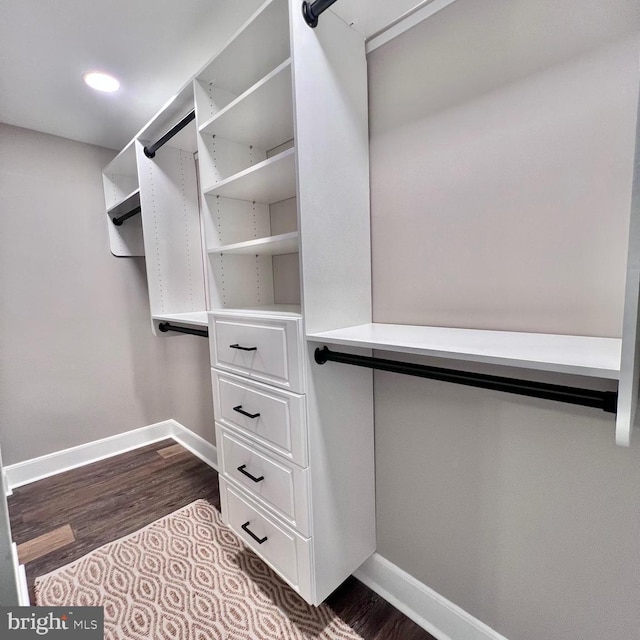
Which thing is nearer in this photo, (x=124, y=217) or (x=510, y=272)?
(x=510, y=272)

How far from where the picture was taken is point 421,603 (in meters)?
1.27

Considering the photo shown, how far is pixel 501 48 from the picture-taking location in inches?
37.1

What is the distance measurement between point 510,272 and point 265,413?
96 cm

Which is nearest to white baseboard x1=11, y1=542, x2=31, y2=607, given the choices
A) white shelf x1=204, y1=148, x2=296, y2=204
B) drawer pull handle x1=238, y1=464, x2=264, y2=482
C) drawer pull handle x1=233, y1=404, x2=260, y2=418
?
drawer pull handle x1=238, y1=464, x2=264, y2=482

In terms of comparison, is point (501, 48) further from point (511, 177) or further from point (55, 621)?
point (55, 621)

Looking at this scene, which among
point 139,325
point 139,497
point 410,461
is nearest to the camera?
point 410,461

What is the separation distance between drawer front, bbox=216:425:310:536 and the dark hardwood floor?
0.54 m

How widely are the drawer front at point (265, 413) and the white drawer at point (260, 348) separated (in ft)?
0.15

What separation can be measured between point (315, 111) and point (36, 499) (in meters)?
2.81

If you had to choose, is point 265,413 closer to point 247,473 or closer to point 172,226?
Answer: point 247,473

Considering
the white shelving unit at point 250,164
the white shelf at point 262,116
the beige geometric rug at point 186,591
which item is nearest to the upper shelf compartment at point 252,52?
the white shelving unit at point 250,164

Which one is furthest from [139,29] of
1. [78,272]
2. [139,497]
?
[139,497]

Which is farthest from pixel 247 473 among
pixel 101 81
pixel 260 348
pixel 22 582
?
pixel 101 81

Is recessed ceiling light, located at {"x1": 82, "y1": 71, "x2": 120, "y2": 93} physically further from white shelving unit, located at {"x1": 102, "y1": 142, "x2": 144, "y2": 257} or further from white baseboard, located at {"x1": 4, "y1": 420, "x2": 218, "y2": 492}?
white baseboard, located at {"x1": 4, "y1": 420, "x2": 218, "y2": 492}
